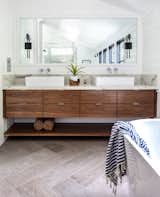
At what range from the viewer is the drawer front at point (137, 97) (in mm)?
3441

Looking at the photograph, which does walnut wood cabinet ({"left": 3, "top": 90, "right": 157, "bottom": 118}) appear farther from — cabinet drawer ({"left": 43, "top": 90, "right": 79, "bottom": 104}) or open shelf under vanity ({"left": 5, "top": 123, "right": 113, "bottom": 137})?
open shelf under vanity ({"left": 5, "top": 123, "right": 113, "bottom": 137})

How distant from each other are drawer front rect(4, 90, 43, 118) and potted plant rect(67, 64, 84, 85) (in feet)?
1.98

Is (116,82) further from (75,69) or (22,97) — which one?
(22,97)

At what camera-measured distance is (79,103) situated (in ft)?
11.4

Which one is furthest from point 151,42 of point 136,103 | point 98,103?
point 98,103

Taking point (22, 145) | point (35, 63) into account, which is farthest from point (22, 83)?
point (22, 145)

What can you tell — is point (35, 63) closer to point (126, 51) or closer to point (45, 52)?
point (45, 52)

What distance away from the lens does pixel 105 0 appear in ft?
12.4

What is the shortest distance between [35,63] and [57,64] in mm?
367

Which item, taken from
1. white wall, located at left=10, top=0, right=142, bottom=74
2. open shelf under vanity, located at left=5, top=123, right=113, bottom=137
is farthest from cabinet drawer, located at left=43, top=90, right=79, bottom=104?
white wall, located at left=10, top=0, right=142, bottom=74

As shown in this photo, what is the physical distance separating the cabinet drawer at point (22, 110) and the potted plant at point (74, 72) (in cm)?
68

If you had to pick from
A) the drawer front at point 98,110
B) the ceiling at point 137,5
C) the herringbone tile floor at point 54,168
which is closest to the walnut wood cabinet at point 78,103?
the drawer front at point 98,110

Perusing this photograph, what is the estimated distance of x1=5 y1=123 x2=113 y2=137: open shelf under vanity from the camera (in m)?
3.51

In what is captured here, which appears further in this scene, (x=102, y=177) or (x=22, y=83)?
(x=22, y=83)
